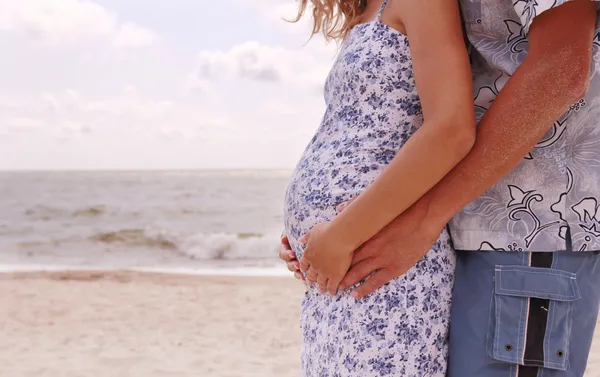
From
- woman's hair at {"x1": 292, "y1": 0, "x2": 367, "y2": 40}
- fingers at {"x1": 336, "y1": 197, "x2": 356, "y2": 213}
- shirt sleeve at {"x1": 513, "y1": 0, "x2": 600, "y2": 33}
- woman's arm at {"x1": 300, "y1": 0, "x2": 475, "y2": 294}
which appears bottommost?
fingers at {"x1": 336, "y1": 197, "x2": 356, "y2": 213}

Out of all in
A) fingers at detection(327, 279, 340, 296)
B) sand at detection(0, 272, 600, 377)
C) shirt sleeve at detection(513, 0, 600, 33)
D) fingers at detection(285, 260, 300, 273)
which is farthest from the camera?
sand at detection(0, 272, 600, 377)

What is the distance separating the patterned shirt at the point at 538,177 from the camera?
3.70 feet

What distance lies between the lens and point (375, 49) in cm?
126

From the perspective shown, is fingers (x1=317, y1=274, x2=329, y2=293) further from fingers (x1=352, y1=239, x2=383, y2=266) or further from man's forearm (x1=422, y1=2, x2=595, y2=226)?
man's forearm (x1=422, y1=2, x2=595, y2=226)

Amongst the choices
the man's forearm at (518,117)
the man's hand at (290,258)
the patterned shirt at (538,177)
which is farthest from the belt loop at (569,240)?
the man's hand at (290,258)

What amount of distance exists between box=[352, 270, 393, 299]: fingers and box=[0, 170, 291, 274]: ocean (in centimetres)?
946

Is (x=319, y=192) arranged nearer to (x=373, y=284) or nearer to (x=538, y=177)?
(x=373, y=284)

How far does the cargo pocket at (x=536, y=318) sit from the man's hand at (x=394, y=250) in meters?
0.17

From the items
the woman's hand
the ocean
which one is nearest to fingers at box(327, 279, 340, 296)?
the woman's hand

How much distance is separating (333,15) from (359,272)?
80 centimetres

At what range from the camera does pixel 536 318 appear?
1.12 meters

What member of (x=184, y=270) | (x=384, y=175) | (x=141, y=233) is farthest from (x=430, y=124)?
(x=141, y=233)

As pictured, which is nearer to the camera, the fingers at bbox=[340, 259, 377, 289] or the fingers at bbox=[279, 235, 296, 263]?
the fingers at bbox=[340, 259, 377, 289]

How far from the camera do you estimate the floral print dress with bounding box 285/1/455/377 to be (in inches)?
47.3
